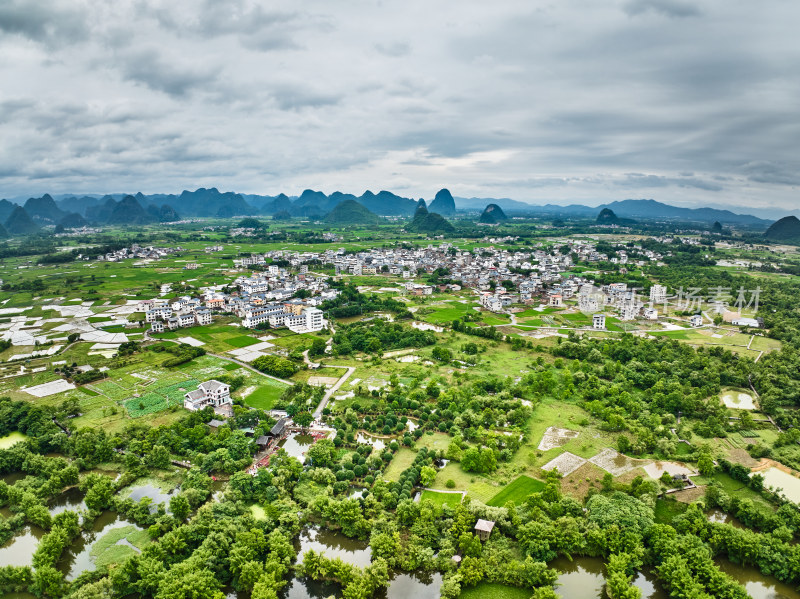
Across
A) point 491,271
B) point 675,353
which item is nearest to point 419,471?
point 675,353

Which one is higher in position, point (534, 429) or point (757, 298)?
point (757, 298)

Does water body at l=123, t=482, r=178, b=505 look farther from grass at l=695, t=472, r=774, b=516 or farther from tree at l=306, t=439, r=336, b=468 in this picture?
grass at l=695, t=472, r=774, b=516

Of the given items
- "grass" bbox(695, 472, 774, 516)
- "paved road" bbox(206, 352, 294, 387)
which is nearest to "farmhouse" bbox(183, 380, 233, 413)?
"paved road" bbox(206, 352, 294, 387)

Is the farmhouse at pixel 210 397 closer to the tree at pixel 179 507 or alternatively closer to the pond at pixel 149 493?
the pond at pixel 149 493

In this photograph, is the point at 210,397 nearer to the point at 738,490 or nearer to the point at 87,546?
the point at 87,546

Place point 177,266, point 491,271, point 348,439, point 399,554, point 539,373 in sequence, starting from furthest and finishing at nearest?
point 177,266 < point 491,271 < point 539,373 < point 348,439 < point 399,554

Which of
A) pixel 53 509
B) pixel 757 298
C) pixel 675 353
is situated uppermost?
pixel 757 298

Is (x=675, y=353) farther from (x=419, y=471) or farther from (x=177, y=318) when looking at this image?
(x=177, y=318)
